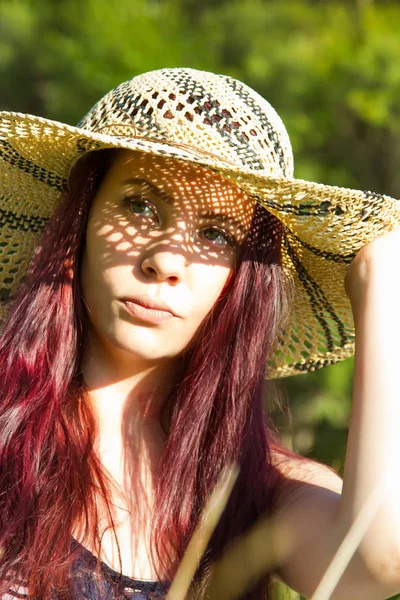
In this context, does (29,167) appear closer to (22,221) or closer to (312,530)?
(22,221)

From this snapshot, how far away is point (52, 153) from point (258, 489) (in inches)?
28.3

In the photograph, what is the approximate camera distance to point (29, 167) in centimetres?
162

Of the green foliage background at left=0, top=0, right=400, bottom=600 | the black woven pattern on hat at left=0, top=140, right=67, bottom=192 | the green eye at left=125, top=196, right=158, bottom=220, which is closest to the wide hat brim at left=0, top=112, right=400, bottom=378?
the black woven pattern on hat at left=0, top=140, right=67, bottom=192

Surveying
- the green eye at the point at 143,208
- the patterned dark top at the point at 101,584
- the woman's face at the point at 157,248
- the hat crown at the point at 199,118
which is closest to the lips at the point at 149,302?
the woman's face at the point at 157,248

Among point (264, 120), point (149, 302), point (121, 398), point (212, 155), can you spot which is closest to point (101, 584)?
point (121, 398)

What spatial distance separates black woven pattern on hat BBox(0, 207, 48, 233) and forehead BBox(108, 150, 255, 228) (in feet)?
1.06

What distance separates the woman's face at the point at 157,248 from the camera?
1.46m

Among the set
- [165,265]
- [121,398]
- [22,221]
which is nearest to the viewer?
[165,265]

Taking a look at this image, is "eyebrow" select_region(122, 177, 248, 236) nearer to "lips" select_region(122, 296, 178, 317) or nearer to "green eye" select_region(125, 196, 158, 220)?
"green eye" select_region(125, 196, 158, 220)

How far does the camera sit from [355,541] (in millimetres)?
993

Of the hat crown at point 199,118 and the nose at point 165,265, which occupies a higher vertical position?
the hat crown at point 199,118

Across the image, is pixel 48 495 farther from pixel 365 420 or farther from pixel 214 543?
pixel 365 420

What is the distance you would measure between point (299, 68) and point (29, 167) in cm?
367

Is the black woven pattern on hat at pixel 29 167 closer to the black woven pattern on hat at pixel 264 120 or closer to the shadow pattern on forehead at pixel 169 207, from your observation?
the shadow pattern on forehead at pixel 169 207
